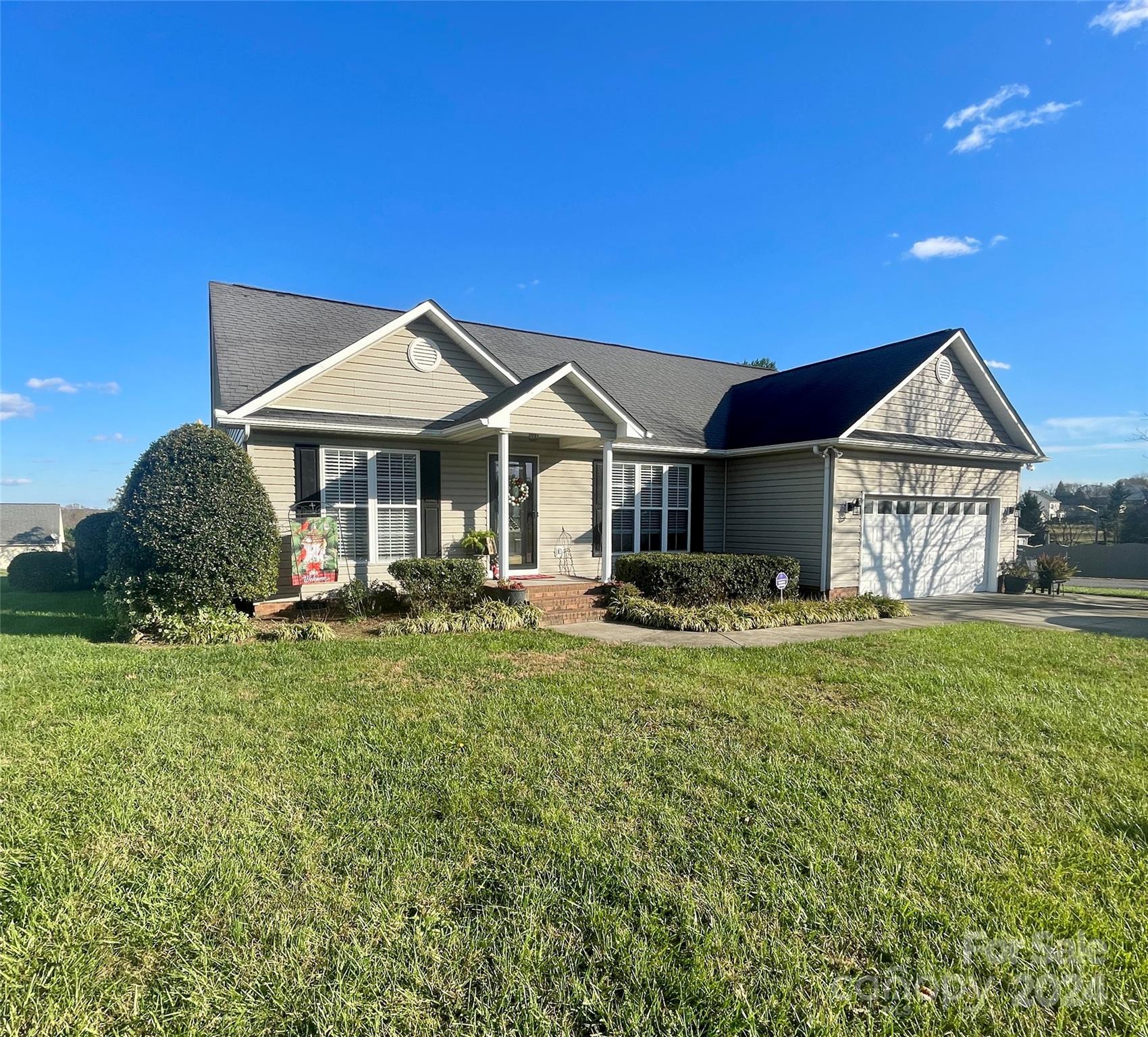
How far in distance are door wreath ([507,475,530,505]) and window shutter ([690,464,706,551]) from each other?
4318mm

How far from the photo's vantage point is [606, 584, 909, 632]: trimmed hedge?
360 inches

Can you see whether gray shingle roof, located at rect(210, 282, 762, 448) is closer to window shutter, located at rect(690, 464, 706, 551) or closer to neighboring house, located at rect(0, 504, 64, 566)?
window shutter, located at rect(690, 464, 706, 551)

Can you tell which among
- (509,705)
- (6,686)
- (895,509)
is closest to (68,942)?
(509,705)

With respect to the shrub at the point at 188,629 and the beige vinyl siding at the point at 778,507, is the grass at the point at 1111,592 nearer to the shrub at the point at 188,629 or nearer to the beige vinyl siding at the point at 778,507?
the beige vinyl siding at the point at 778,507

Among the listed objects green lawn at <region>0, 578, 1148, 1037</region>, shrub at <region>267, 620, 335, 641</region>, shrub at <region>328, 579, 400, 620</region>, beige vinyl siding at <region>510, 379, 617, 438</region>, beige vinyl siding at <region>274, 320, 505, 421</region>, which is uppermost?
beige vinyl siding at <region>274, 320, 505, 421</region>

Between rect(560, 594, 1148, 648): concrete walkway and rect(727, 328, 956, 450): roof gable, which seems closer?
rect(560, 594, 1148, 648): concrete walkway

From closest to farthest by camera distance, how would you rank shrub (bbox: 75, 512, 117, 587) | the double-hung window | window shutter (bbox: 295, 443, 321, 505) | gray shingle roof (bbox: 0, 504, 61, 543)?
1. window shutter (bbox: 295, 443, 321, 505)
2. the double-hung window
3. shrub (bbox: 75, 512, 117, 587)
4. gray shingle roof (bbox: 0, 504, 61, 543)

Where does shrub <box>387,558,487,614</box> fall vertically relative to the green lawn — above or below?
above

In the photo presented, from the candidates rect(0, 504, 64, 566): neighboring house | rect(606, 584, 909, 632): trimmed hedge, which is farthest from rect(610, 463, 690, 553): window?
rect(0, 504, 64, 566): neighboring house

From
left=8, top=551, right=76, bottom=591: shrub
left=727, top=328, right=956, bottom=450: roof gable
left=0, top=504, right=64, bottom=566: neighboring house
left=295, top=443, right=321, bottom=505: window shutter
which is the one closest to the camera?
left=295, top=443, right=321, bottom=505: window shutter

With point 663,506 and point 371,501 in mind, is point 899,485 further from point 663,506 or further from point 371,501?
point 371,501

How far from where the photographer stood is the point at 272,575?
8.59m

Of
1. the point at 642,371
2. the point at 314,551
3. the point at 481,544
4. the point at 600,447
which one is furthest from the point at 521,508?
the point at 642,371

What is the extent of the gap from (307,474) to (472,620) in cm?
405
